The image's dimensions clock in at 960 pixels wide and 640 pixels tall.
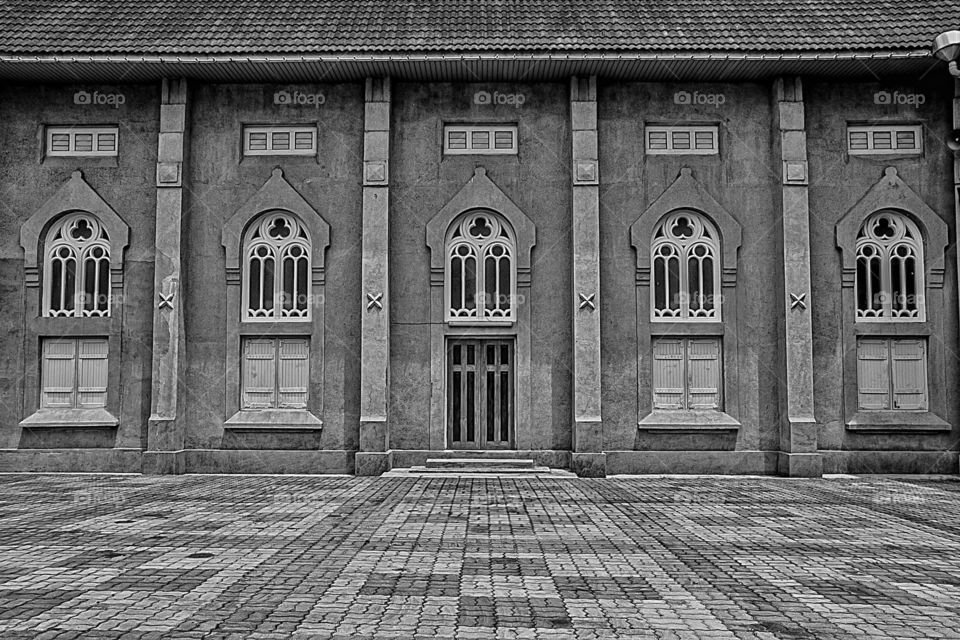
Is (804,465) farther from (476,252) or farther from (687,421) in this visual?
(476,252)

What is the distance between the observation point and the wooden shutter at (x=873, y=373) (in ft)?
61.7

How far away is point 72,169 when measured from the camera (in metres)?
19.5

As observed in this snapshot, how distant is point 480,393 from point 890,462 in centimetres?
825

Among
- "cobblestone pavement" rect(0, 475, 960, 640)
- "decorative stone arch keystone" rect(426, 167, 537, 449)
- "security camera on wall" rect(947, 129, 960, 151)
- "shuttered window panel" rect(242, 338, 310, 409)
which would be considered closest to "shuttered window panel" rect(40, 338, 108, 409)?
"shuttered window panel" rect(242, 338, 310, 409)

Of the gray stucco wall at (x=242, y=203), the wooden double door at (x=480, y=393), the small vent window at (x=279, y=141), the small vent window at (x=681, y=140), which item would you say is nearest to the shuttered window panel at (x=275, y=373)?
the gray stucco wall at (x=242, y=203)

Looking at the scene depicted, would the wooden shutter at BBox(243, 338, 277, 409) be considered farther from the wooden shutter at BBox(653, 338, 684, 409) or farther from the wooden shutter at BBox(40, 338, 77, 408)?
the wooden shutter at BBox(653, 338, 684, 409)

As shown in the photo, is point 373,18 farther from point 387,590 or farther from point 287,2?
point 387,590

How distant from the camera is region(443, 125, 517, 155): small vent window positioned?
63.9 feet

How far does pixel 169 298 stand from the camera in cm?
1866

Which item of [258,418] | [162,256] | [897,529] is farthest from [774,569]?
[162,256]

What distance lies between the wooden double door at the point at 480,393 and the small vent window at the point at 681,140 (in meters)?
5.13

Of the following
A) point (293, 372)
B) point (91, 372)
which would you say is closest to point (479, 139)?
point (293, 372)

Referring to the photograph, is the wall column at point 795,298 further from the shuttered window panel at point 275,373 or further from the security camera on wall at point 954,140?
the shuttered window panel at point 275,373

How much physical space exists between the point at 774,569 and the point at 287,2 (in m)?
16.3
